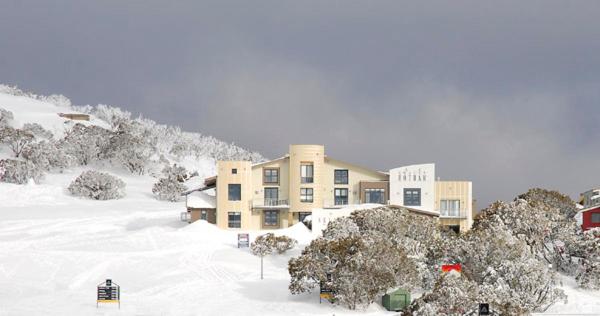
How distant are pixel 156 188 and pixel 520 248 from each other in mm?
66511

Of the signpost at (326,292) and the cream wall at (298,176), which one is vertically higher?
the cream wall at (298,176)

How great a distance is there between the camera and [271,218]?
2741 inches

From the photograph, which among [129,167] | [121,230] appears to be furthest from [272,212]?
[129,167]

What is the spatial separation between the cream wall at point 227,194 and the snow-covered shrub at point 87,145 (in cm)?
5647

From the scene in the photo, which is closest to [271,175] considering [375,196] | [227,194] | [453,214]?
[227,194]

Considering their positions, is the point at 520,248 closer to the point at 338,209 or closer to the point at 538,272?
the point at 538,272

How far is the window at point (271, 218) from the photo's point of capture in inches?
2736

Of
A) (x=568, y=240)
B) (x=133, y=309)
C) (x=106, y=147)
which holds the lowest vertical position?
(x=133, y=309)

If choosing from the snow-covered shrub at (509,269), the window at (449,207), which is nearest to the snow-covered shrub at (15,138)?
the window at (449,207)

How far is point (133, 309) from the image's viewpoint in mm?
38250

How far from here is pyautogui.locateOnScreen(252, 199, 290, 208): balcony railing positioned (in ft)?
228

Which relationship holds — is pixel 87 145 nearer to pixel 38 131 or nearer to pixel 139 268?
pixel 38 131

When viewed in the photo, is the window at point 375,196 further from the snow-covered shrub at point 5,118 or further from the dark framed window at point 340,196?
the snow-covered shrub at point 5,118

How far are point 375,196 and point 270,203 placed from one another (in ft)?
33.4
